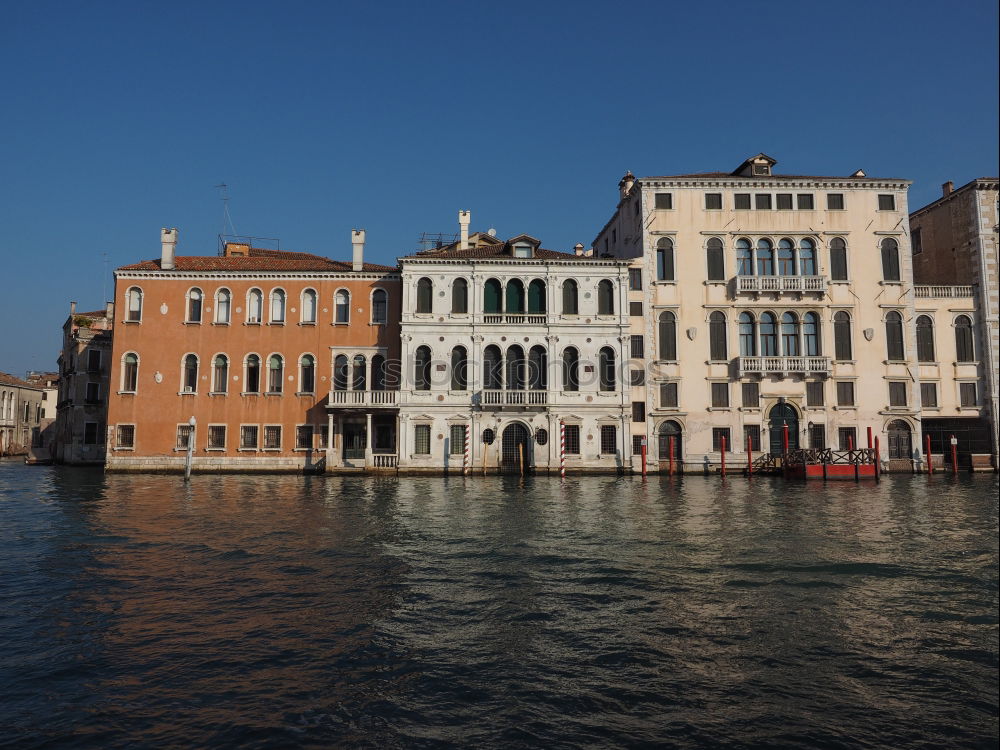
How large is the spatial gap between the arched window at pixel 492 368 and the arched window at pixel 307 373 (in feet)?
26.1

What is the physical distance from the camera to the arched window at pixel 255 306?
31719mm

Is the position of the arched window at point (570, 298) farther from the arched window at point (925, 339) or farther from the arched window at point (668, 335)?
the arched window at point (925, 339)

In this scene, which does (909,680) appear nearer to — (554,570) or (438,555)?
(554,570)

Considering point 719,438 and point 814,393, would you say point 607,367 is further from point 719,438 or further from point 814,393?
point 814,393

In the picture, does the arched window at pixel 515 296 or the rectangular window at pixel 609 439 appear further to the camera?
the arched window at pixel 515 296

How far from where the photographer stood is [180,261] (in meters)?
33.0

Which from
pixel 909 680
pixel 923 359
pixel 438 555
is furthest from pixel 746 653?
pixel 923 359

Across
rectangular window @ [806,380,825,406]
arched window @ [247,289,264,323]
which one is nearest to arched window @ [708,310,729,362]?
rectangular window @ [806,380,825,406]

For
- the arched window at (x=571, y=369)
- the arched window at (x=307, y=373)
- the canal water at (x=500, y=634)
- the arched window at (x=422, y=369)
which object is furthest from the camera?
the arched window at (x=307, y=373)

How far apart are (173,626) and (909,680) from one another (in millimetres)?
7414

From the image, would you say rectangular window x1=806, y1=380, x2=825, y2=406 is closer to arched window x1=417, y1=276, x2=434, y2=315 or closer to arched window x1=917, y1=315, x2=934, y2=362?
arched window x1=917, y1=315, x2=934, y2=362

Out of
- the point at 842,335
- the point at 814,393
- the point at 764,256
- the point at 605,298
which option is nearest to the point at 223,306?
the point at 605,298

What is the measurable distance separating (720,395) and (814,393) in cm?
439

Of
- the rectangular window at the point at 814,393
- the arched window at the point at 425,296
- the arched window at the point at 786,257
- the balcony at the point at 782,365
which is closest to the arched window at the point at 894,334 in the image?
the balcony at the point at 782,365
